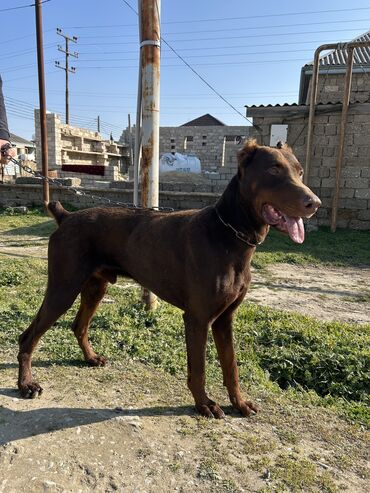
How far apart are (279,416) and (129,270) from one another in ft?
4.96

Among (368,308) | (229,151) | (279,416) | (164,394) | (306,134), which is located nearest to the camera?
(279,416)

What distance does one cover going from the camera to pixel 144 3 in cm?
438

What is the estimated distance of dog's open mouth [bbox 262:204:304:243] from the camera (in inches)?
93.0

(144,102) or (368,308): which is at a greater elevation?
(144,102)

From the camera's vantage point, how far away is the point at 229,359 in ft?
9.62

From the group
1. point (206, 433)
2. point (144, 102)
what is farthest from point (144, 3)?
point (206, 433)

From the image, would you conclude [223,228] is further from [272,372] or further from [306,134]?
[306,134]

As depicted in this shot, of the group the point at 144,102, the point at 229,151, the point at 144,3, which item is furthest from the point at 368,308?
the point at 229,151

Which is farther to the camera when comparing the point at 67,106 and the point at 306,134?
the point at 67,106

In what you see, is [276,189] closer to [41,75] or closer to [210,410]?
[210,410]

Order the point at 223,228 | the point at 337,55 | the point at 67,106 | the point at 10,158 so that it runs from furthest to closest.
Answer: the point at 67,106 → the point at 337,55 → the point at 10,158 → the point at 223,228

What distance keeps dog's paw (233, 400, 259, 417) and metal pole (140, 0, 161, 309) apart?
2.07 metres

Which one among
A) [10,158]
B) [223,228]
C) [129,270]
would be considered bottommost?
[129,270]

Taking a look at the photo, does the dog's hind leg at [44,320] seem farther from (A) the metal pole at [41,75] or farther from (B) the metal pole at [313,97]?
(A) the metal pole at [41,75]
